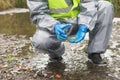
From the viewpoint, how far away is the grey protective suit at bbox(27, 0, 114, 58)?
4.03 m

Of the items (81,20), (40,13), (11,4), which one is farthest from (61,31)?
(11,4)

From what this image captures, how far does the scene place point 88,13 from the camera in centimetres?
403

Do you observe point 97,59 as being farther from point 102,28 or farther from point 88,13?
point 88,13

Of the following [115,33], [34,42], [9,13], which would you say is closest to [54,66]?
[34,42]

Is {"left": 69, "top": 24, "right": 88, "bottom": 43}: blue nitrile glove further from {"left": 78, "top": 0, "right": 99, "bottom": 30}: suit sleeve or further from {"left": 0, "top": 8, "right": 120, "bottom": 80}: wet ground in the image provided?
{"left": 0, "top": 8, "right": 120, "bottom": 80}: wet ground

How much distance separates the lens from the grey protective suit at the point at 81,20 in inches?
159

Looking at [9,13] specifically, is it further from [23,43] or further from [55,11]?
[55,11]

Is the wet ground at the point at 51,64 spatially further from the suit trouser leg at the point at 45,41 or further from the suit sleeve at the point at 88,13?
the suit sleeve at the point at 88,13

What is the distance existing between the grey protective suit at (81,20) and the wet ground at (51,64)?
0.27 m

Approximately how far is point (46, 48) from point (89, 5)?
2.32 ft

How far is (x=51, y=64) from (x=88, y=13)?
0.86m

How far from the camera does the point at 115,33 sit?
6.08 meters

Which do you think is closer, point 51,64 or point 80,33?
point 80,33

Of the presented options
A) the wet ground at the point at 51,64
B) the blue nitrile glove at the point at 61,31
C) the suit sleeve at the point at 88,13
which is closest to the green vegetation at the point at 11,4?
the wet ground at the point at 51,64
